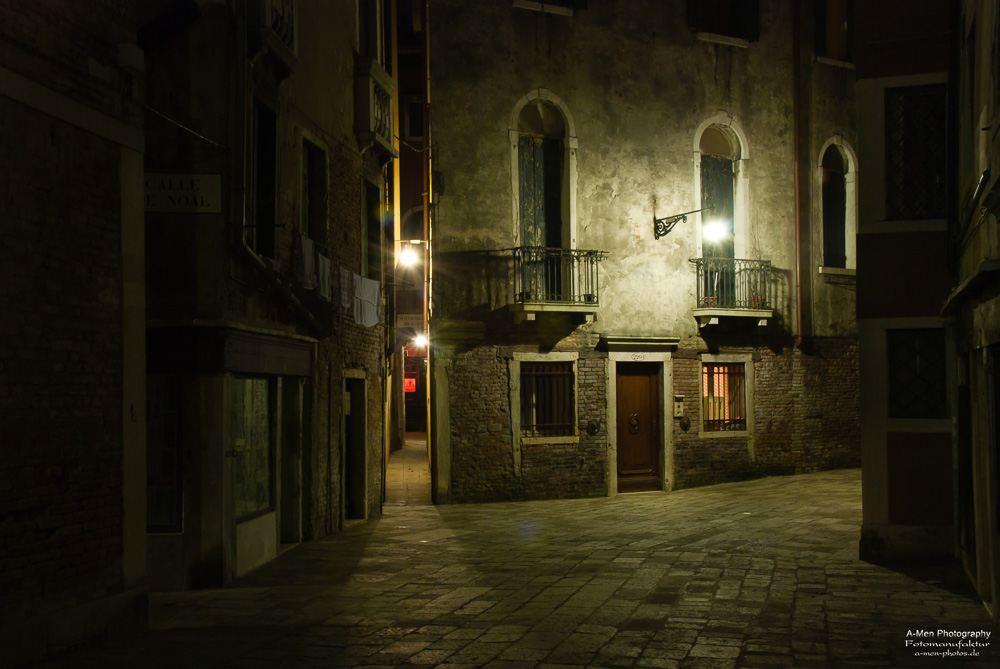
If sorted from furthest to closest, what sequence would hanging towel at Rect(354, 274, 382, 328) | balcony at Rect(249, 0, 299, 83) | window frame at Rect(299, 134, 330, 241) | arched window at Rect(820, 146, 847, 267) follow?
arched window at Rect(820, 146, 847, 267) → hanging towel at Rect(354, 274, 382, 328) → window frame at Rect(299, 134, 330, 241) → balcony at Rect(249, 0, 299, 83)

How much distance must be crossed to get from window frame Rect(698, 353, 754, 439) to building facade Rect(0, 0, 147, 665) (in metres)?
11.8

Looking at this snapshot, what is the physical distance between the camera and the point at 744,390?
17781mm

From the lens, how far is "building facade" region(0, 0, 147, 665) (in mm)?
6113

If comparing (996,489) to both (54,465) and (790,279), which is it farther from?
(790,279)

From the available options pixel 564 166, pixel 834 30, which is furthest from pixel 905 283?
pixel 834 30

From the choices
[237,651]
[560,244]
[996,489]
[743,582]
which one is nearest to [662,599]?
[743,582]

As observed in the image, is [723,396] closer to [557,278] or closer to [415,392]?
[557,278]

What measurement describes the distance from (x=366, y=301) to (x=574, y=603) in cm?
711

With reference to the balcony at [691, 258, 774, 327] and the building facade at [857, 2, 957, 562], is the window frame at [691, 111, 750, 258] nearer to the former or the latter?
the balcony at [691, 258, 774, 327]

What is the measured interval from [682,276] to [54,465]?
12591 millimetres

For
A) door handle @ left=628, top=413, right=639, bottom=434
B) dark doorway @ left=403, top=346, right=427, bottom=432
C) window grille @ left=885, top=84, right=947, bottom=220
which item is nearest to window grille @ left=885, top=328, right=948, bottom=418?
window grille @ left=885, top=84, right=947, bottom=220

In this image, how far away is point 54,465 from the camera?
6.45 metres

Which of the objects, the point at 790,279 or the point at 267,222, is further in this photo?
the point at 790,279

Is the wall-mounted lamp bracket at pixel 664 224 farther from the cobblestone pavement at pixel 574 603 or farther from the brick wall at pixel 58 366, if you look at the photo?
the brick wall at pixel 58 366
